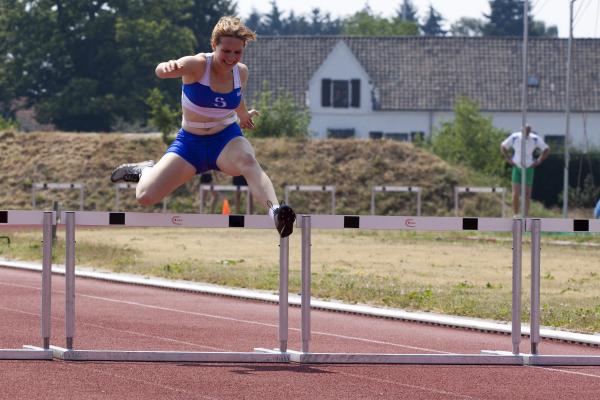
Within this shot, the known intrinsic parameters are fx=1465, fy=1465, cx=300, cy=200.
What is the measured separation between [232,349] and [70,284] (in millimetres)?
1609

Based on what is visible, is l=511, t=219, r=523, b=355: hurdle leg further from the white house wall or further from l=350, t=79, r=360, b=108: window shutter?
the white house wall

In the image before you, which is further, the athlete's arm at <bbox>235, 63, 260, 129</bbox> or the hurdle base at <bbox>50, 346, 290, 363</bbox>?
the athlete's arm at <bbox>235, 63, 260, 129</bbox>

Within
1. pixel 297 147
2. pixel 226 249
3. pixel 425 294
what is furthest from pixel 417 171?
pixel 425 294

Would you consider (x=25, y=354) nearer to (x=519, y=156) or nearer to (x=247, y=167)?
(x=247, y=167)

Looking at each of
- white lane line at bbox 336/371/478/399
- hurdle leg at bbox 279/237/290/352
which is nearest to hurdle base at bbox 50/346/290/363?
hurdle leg at bbox 279/237/290/352

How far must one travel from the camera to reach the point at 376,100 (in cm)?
7488

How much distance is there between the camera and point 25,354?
34.2 feet

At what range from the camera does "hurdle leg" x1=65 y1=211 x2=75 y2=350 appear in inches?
416

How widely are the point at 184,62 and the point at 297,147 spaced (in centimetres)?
4049

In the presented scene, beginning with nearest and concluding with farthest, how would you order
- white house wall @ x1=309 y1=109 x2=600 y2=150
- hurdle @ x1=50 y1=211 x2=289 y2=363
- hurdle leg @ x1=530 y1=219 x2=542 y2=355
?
1. hurdle @ x1=50 y1=211 x2=289 y2=363
2. hurdle leg @ x1=530 y1=219 x2=542 y2=355
3. white house wall @ x1=309 y1=109 x2=600 y2=150

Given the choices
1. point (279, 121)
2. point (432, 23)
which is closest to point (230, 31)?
point (279, 121)

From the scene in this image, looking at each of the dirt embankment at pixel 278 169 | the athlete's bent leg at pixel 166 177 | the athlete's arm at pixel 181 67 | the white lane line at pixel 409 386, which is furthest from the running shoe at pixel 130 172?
the dirt embankment at pixel 278 169

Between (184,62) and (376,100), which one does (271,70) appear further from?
(184,62)

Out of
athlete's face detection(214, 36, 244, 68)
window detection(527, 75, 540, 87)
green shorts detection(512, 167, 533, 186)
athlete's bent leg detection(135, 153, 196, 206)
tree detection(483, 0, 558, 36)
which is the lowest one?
athlete's bent leg detection(135, 153, 196, 206)
